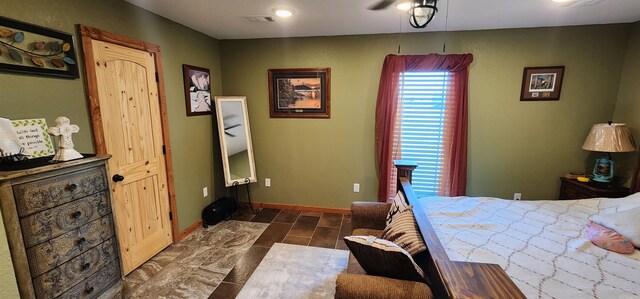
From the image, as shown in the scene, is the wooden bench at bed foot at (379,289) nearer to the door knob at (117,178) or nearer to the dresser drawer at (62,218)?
the dresser drawer at (62,218)

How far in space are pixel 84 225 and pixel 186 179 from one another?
154cm

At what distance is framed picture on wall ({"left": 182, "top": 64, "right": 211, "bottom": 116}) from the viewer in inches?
120

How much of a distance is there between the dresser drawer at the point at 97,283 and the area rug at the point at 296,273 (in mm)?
886

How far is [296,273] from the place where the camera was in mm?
2404

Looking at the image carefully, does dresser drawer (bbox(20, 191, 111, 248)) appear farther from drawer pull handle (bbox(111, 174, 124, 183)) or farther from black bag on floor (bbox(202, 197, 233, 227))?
black bag on floor (bbox(202, 197, 233, 227))

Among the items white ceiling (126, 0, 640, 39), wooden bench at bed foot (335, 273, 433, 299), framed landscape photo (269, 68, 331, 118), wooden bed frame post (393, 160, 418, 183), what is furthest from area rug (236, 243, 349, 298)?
white ceiling (126, 0, 640, 39)

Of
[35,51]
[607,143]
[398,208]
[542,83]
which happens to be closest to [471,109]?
[542,83]

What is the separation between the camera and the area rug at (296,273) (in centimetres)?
215

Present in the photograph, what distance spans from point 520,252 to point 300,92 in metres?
2.82

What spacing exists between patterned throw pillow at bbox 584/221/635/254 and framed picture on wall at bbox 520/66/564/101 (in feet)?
6.22

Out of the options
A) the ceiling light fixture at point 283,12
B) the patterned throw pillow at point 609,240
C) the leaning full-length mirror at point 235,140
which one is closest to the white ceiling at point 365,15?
the ceiling light fixture at point 283,12

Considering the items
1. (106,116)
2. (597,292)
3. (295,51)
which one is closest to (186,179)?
(106,116)

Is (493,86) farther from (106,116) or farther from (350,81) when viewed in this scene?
(106,116)

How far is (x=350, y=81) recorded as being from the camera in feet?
11.2
